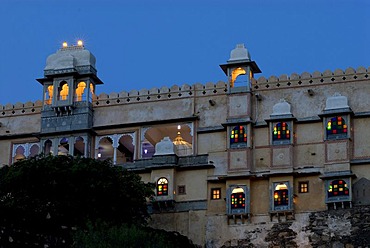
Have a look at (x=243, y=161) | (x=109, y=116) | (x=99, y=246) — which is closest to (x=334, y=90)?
(x=243, y=161)

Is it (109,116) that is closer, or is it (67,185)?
(67,185)

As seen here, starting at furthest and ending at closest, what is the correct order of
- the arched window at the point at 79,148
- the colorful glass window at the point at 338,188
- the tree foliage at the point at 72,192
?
the arched window at the point at 79,148 → the colorful glass window at the point at 338,188 → the tree foliage at the point at 72,192

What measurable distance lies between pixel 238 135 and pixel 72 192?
438 inches

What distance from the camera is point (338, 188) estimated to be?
2451 inches

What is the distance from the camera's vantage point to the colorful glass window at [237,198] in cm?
6412

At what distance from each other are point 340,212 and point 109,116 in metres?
16.0

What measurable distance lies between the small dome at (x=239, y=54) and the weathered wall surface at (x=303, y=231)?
377 inches

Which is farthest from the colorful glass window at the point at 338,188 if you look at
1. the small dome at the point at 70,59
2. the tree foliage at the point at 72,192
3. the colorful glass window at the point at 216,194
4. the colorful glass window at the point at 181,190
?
the small dome at the point at 70,59

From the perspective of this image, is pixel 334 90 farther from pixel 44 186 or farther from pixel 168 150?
pixel 44 186

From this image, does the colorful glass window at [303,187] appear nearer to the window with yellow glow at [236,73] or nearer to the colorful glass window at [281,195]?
the colorful glass window at [281,195]

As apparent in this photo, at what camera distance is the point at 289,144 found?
6425cm

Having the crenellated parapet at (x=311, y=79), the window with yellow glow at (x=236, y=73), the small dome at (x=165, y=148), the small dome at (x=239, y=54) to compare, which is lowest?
the small dome at (x=165, y=148)

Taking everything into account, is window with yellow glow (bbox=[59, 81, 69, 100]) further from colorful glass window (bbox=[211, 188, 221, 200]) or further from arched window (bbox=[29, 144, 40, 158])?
colorful glass window (bbox=[211, 188, 221, 200])

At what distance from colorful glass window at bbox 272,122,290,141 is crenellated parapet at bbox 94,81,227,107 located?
4313 mm
